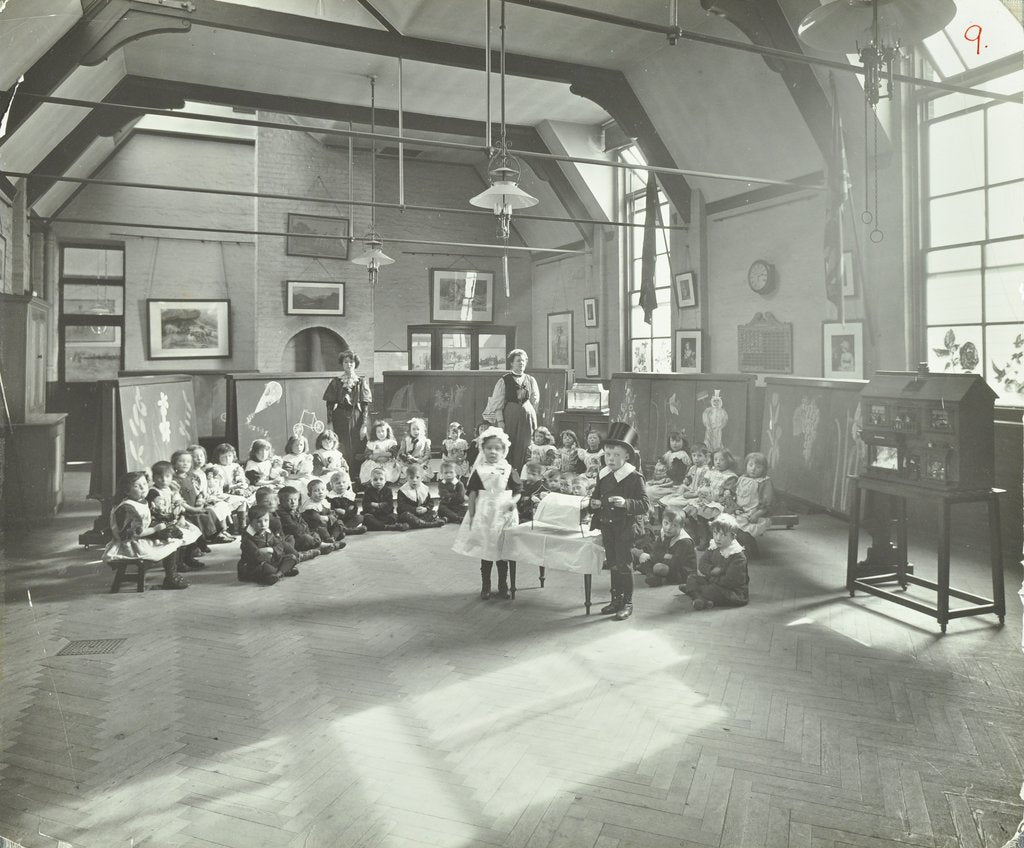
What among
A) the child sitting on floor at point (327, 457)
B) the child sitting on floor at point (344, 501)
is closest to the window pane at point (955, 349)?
the child sitting on floor at point (344, 501)

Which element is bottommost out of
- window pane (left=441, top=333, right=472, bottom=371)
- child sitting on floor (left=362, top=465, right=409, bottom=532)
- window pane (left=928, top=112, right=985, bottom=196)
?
child sitting on floor (left=362, top=465, right=409, bottom=532)

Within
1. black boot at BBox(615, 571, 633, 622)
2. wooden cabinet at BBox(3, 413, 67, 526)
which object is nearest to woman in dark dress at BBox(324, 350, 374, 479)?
wooden cabinet at BBox(3, 413, 67, 526)

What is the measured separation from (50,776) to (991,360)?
6.32 metres

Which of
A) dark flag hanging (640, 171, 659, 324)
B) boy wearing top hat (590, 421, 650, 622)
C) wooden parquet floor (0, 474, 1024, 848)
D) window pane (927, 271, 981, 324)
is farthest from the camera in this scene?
dark flag hanging (640, 171, 659, 324)

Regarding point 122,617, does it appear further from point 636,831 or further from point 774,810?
point 774,810

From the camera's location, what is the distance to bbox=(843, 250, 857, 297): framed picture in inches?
309

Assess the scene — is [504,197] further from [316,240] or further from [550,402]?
[316,240]

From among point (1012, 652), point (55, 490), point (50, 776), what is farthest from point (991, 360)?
point (55, 490)

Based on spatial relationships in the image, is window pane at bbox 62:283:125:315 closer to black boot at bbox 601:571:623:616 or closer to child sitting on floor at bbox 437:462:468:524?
child sitting on floor at bbox 437:462:468:524

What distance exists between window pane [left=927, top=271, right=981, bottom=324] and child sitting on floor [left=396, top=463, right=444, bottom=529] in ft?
17.1

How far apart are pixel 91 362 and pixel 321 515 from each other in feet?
27.4

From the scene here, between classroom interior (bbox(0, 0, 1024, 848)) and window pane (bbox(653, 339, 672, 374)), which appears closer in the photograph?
classroom interior (bbox(0, 0, 1024, 848))

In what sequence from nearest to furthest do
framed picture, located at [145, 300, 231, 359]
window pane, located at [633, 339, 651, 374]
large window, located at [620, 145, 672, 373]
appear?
large window, located at [620, 145, 672, 373] → window pane, located at [633, 339, 651, 374] → framed picture, located at [145, 300, 231, 359]

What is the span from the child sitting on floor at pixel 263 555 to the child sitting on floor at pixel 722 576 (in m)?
3.20
